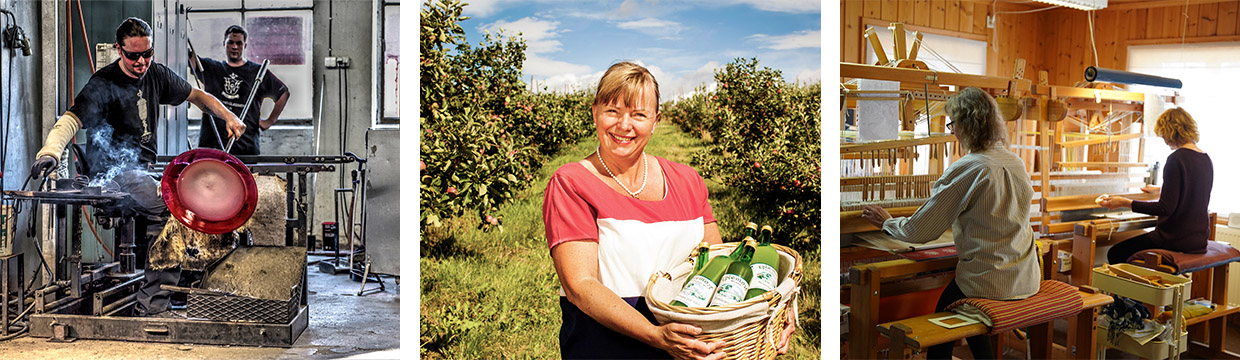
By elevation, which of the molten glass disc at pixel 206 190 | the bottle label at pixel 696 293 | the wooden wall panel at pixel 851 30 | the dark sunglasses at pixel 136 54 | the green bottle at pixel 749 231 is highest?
the wooden wall panel at pixel 851 30

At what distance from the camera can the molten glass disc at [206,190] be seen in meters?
3.11

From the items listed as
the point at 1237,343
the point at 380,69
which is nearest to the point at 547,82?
the point at 380,69

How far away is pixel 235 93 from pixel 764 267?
2.30m

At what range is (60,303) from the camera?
3.11m

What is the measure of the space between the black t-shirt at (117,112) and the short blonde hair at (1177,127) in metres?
4.40

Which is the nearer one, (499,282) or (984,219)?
(499,282)

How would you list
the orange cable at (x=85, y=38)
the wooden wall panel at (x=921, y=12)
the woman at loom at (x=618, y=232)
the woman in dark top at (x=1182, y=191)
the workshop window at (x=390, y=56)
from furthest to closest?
the woman in dark top at (x=1182, y=191) → the wooden wall panel at (x=921, y=12) → the workshop window at (x=390, y=56) → the orange cable at (x=85, y=38) → the woman at loom at (x=618, y=232)

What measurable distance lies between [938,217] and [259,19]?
2896 mm

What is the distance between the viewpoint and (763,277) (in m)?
2.81

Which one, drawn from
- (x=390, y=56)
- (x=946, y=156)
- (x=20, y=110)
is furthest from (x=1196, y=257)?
(x=20, y=110)

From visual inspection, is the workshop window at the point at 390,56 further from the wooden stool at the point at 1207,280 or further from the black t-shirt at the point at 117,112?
the wooden stool at the point at 1207,280

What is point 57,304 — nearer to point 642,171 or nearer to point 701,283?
point 642,171

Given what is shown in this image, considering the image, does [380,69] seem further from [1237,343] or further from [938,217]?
[1237,343]

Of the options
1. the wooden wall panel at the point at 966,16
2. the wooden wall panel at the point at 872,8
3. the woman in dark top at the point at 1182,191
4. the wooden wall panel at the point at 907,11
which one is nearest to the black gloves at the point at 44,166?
the wooden wall panel at the point at 872,8
